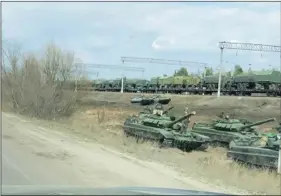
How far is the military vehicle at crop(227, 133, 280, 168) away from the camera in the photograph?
18359 mm

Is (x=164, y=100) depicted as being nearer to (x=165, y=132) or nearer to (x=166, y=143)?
(x=165, y=132)

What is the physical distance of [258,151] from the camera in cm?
1930

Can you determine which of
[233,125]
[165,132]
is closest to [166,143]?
[165,132]

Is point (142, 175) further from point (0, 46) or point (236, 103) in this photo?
point (236, 103)

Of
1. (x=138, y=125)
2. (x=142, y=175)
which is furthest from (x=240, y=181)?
(x=138, y=125)

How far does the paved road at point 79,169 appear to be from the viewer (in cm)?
1129

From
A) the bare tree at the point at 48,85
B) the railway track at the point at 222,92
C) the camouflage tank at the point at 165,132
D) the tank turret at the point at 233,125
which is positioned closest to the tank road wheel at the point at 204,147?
the camouflage tank at the point at 165,132

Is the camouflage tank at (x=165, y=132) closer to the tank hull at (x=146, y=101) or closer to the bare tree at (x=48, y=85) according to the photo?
the bare tree at (x=48, y=85)

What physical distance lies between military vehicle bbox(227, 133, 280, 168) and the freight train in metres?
30.7

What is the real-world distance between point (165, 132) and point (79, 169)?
518 inches

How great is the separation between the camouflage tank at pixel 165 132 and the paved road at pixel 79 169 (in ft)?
22.5

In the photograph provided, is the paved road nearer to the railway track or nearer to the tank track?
the tank track

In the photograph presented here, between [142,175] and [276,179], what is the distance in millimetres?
3658

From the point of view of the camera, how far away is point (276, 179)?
13773mm
